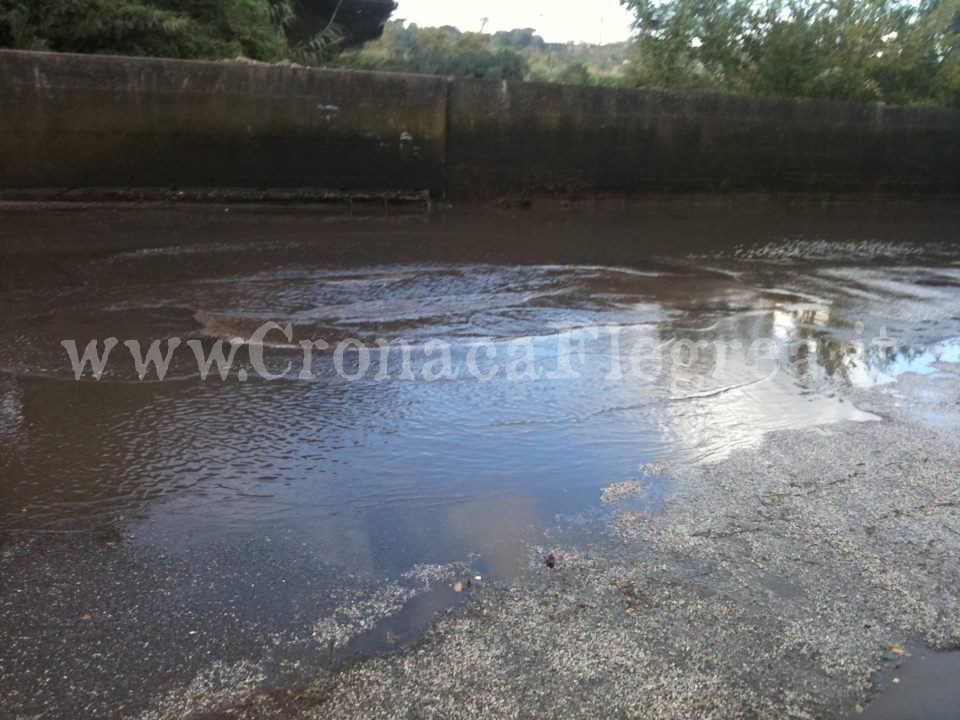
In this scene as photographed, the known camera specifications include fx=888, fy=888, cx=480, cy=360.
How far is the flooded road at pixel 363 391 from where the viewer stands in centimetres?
255

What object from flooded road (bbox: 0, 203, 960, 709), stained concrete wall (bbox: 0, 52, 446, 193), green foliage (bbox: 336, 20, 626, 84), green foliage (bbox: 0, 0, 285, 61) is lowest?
flooded road (bbox: 0, 203, 960, 709)

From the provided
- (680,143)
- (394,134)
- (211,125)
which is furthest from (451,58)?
(211,125)

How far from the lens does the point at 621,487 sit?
3121mm

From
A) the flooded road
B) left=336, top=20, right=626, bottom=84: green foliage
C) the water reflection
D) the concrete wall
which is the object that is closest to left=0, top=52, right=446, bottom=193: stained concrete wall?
the concrete wall

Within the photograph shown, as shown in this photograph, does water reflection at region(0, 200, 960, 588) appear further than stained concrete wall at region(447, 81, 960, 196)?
No

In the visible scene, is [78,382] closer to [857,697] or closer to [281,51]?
[857,697]

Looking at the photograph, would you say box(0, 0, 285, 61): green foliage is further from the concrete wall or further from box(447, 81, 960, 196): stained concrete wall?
box(447, 81, 960, 196): stained concrete wall

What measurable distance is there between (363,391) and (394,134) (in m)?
5.56

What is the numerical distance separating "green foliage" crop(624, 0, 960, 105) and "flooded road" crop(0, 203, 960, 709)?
6289 mm

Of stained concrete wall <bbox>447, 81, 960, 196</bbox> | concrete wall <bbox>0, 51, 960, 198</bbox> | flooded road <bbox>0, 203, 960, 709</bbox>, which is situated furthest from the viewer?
stained concrete wall <bbox>447, 81, 960, 196</bbox>

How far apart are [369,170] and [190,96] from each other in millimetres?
1818

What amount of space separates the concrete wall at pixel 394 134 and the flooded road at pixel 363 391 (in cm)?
70

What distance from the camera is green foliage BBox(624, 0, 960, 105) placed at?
12.9 meters

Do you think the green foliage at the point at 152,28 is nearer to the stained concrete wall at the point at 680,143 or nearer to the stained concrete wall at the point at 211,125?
the stained concrete wall at the point at 211,125
